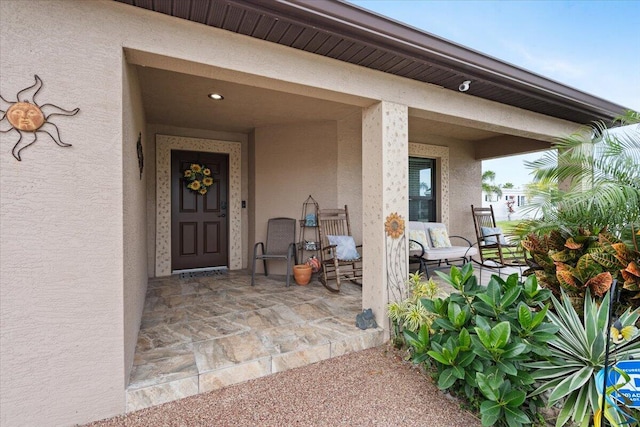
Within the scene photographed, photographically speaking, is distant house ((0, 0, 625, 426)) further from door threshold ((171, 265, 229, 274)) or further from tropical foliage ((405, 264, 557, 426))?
door threshold ((171, 265, 229, 274))

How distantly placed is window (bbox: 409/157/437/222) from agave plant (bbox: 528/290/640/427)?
12.8ft

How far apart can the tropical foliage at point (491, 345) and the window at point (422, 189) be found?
3643 millimetres

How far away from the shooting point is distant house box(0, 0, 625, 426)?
4.91 feet

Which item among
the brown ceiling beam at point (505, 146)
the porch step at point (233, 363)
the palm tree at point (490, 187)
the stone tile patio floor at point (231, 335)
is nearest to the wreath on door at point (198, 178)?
the stone tile patio floor at point (231, 335)

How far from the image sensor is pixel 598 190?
7.72ft

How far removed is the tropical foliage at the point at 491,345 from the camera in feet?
5.15

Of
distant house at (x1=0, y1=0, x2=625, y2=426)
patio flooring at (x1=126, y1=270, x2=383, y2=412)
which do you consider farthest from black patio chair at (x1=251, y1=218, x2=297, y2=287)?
distant house at (x1=0, y1=0, x2=625, y2=426)

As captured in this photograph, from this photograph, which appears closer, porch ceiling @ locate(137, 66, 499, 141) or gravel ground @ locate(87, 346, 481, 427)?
gravel ground @ locate(87, 346, 481, 427)

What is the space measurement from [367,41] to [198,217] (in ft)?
12.7

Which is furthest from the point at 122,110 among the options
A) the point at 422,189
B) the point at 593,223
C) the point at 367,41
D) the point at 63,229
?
the point at 422,189

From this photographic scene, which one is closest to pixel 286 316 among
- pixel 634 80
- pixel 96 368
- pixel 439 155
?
pixel 96 368

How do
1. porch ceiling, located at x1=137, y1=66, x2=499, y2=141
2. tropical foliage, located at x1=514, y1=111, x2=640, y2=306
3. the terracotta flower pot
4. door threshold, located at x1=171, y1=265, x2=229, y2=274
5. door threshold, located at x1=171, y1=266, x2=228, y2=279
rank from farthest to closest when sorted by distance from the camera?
door threshold, located at x1=171, y1=265, x2=229, y2=274, door threshold, located at x1=171, y1=266, x2=228, y2=279, the terracotta flower pot, porch ceiling, located at x1=137, y1=66, x2=499, y2=141, tropical foliage, located at x1=514, y1=111, x2=640, y2=306

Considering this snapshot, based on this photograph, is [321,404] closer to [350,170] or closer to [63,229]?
[63,229]

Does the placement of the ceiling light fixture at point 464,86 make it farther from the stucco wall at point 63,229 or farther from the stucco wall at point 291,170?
the stucco wall at point 63,229
